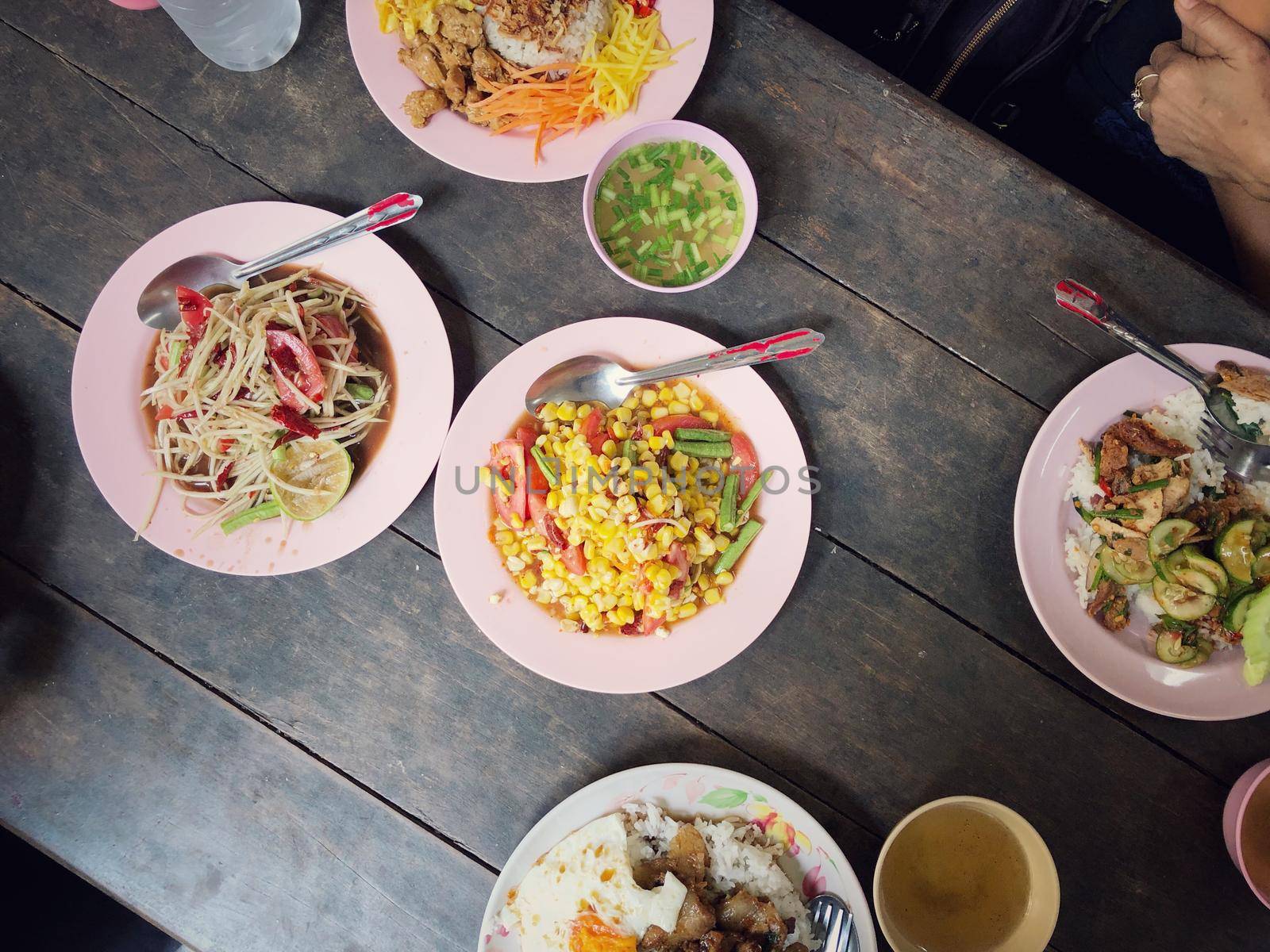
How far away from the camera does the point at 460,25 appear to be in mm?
2057

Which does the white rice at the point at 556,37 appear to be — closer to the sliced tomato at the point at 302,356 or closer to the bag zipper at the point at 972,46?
the sliced tomato at the point at 302,356

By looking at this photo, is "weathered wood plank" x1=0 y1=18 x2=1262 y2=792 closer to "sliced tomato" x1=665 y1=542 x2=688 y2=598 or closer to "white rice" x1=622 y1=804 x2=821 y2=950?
"sliced tomato" x1=665 y1=542 x2=688 y2=598

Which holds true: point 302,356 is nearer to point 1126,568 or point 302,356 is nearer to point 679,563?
point 679,563

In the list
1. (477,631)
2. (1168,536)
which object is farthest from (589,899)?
(1168,536)

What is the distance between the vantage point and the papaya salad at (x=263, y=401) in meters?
2.06

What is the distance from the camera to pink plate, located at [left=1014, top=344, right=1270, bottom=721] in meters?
2.08

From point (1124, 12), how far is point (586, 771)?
286cm

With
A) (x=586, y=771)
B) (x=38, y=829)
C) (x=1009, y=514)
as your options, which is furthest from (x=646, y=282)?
(x=38, y=829)

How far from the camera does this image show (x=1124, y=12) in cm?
247

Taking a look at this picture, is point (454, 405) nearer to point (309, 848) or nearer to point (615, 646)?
point (615, 646)

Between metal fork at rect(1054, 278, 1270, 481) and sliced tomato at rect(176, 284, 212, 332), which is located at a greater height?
metal fork at rect(1054, 278, 1270, 481)

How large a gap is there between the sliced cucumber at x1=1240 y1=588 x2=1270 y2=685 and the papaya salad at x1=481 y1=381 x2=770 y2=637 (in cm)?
126

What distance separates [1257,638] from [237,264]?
2.84m

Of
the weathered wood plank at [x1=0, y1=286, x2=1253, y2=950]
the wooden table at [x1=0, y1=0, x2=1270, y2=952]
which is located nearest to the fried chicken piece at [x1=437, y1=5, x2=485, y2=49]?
the wooden table at [x1=0, y1=0, x2=1270, y2=952]
